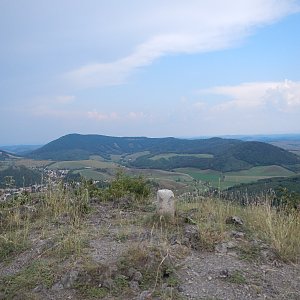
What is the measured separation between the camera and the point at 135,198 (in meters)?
9.57

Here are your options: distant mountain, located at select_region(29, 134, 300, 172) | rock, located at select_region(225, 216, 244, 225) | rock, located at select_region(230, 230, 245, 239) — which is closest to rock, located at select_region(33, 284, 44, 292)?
rock, located at select_region(230, 230, 245, 239)

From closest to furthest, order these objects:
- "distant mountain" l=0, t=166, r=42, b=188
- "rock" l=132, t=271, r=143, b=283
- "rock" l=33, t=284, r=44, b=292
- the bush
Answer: "rock" l=33, t=284, r=44, b=292 < "rock" l=132, t=271, r=143, b=283 < "distant mountain" l=0, t=166, r=42, b=188 < the bush

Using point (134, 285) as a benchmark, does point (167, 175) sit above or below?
below

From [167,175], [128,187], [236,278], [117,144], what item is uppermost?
[128,187]

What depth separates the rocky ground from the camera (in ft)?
13.8

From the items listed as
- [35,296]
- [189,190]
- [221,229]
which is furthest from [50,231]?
[189,190]

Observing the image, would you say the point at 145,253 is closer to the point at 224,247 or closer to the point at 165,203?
the point at 224,247

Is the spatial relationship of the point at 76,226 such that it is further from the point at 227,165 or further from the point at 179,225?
the point at 227,165

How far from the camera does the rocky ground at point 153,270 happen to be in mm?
4199

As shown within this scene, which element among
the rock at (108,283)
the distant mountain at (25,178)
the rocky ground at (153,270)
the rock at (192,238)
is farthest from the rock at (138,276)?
the distant mountain at (25,178)

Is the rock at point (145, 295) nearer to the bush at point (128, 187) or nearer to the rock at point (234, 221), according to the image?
the rock at point (234, 221)

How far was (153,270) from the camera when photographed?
4.54 meters

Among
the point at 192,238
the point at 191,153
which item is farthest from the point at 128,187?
the point at 191,153

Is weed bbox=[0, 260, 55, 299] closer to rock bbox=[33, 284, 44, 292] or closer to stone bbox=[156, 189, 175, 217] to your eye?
rock bbox=[33, 284, 44, 292]
